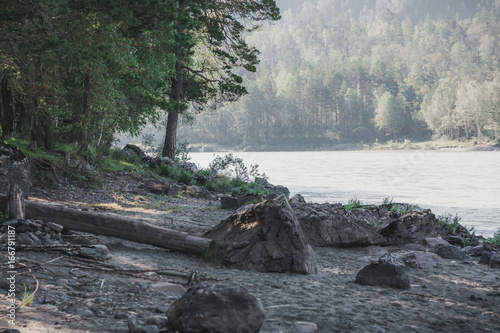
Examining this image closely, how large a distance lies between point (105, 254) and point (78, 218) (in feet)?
3.85

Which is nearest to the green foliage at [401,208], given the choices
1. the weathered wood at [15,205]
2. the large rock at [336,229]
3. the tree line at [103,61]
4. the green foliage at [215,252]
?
the large rock at [336,229]

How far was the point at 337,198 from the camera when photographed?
19.7 meters

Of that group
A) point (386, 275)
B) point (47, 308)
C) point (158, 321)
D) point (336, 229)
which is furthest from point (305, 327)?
point (336, 229)

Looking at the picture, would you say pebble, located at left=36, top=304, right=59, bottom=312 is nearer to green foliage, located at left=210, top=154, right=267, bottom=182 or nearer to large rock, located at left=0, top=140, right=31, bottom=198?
large rock, located at left=0, top=140, right=31, bottom=198

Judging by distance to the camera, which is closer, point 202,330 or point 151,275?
point 202,330

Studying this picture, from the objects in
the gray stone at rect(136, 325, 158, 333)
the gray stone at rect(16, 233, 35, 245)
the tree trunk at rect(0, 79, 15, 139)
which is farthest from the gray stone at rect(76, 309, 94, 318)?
the tree trunk at rect(0, 79, 15, 139)

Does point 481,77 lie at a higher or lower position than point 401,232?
higher

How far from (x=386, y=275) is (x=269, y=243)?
1604 millimetres

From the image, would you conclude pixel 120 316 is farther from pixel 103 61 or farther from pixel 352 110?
pixel 352 110

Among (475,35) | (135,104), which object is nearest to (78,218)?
(135,104)

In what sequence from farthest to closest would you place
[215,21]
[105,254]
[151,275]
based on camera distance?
[215,21]
[105,254]
[151,275]

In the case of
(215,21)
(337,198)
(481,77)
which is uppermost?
(481,77)

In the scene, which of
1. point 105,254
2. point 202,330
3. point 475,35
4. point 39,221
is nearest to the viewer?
point 202,330

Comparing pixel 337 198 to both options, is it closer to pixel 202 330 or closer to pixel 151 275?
pixel 151 275
